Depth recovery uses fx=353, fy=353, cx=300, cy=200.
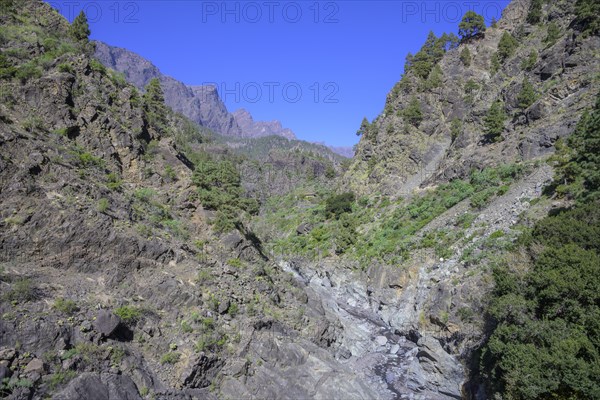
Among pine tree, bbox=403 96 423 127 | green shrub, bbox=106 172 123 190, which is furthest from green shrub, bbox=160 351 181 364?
pine tree, bbox=403 96 423 127

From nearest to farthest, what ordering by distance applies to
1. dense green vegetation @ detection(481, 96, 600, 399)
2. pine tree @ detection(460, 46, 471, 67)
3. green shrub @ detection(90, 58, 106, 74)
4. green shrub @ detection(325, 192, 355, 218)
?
1. dense green vegetation @ detection(481, 96, 600, 399)
2. green shrub @ detection(90, 58, 106, 74)
3. green shrub @ detection(325, 192, 355, 218)
4. pine tree @ detection(460, 46, 471, 67)

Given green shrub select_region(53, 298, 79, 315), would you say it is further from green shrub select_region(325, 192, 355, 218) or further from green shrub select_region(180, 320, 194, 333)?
green shrub select_region(325, 192, 355, 218)

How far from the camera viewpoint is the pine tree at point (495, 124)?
41406 millimetres

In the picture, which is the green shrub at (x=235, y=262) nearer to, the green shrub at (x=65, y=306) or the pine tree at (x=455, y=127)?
the green shrub at (x=65, y=306)

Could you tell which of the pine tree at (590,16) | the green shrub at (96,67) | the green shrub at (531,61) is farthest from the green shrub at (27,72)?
the pine tree at (590,16)

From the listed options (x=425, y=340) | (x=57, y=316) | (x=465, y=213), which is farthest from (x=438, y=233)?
(x=57, y=316)

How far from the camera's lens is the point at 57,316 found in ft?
44.9

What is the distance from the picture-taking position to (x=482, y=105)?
48.2m

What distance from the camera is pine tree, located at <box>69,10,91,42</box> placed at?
2885cm

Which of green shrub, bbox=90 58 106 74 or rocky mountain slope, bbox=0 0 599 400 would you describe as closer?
rocky mountain slope, bbox=0 0 599 400

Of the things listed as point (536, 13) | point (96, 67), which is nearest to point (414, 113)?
point (536, 13)

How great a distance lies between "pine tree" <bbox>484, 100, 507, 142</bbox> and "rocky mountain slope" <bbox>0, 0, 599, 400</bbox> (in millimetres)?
407

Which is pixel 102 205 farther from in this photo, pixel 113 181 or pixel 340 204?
pixel 340 204

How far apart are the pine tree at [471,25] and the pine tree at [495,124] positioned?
30785 mm
